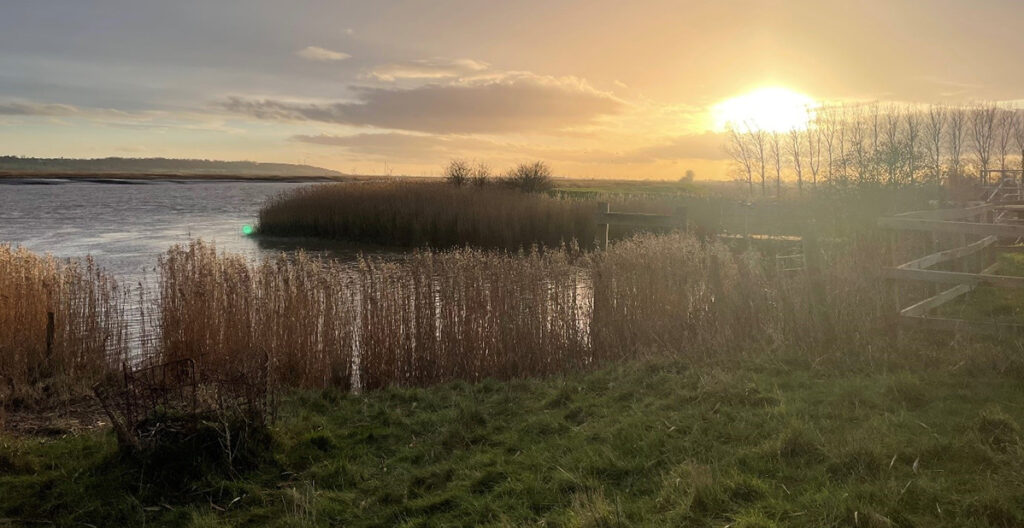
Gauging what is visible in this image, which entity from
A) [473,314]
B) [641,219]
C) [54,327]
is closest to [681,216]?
[641,219]

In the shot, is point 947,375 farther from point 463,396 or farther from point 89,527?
point 89,527

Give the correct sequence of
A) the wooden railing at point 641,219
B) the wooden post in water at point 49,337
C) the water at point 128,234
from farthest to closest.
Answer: the water at point 128,234 → the wooden railing at point 641,219 → the wooden post in water at point 49,337

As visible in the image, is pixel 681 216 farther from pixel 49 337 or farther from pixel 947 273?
pixel 49 337

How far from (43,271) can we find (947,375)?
1138 centimetres

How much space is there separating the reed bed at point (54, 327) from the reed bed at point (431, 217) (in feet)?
42.6

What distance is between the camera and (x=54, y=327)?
9.20m

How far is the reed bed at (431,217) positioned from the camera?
24.6 metres

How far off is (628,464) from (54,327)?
26.5ft

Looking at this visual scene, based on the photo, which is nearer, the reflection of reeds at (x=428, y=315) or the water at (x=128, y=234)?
the reflection of reeds at (x=428, y=315)

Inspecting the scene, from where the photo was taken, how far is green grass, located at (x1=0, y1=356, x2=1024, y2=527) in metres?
4.03

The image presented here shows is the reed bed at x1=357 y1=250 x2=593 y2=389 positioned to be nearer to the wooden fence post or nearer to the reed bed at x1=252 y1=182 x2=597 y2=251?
the wooden fence post

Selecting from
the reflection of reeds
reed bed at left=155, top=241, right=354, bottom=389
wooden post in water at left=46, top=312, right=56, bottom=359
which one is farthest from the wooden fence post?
wooden post in water at left=46, top=312, right=56, bottom=359

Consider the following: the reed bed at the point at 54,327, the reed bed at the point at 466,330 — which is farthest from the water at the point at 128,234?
the reed bed at the point at 466,330

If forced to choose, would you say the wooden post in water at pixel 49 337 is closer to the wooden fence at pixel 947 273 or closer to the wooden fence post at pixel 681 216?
the wooden fence at pixel 947 273
